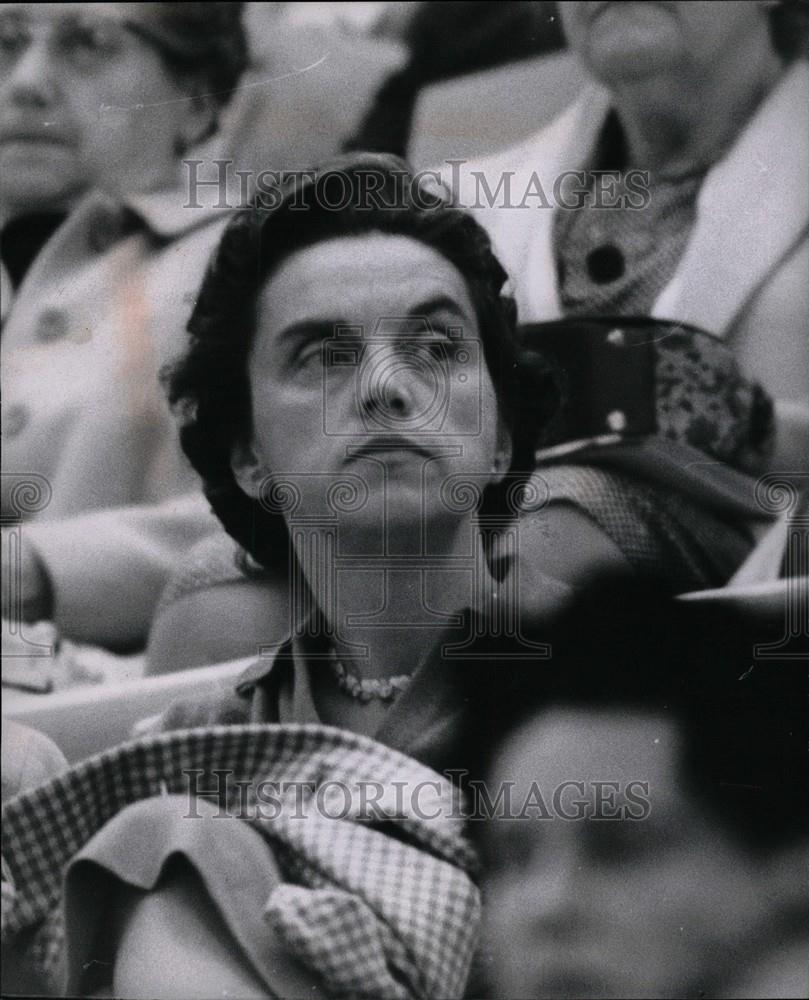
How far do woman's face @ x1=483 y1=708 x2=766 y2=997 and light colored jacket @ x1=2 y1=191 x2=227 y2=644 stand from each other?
0.78m

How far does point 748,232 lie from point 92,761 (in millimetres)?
1515

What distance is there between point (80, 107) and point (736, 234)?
1292mm

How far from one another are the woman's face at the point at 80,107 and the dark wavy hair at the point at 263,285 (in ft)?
0.92

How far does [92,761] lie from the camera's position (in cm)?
245

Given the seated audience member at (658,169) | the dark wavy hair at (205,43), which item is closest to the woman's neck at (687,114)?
the seated audience member at (658,169)

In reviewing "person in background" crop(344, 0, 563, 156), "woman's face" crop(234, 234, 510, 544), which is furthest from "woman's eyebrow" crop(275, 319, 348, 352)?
"person in background" crop(344, 0, 563, 156)

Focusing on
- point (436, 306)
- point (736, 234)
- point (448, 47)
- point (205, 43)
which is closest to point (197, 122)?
point (205, 43)

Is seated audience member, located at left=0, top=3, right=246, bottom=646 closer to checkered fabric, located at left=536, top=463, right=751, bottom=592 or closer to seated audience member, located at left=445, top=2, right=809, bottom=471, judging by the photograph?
seated audience member, located at left=445, top=2, right=809, bottom=471

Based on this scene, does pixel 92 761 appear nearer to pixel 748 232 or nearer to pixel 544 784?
pixel 544 784

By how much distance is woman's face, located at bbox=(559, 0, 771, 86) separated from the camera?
2.46 metres

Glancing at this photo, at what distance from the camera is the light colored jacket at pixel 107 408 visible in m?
2.57

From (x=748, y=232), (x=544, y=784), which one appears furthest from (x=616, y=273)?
(x=544, y=784)

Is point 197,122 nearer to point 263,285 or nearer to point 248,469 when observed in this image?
point 263,285

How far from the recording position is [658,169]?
97.5 inches
